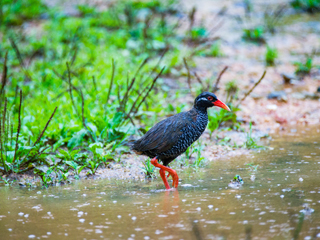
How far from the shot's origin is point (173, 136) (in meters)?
4.97

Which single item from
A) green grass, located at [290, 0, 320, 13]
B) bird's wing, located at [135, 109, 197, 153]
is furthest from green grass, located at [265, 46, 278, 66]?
bird's wing, located at [135, 109, 197, 153]

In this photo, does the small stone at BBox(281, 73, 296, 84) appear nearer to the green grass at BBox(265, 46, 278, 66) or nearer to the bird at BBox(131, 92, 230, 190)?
the green grass at BBox(265, 46, 278, 66)

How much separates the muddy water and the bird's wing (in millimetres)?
435

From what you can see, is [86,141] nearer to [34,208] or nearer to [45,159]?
[45,159]

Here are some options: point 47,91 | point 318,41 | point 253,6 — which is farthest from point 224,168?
point 253,6

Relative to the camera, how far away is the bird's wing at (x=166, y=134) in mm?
4984

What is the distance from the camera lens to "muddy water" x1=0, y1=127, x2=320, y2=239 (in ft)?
11.6

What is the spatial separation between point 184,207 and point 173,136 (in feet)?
3.49

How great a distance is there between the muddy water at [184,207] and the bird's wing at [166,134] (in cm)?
44

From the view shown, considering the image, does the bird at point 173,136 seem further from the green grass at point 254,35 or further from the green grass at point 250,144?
the green grass at point 254,35

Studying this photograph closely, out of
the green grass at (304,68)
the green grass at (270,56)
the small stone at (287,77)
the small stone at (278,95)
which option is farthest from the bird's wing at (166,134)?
the green grass at (270,56)

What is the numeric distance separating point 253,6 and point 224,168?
30.2 ft

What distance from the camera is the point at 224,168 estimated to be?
5426 millimetres

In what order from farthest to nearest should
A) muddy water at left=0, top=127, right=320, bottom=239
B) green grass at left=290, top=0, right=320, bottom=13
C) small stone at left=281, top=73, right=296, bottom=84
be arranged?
green grass at left=290, top=0, right=320, bottom=13 → small stone at left=281, top=73, right=296, bottom=84 → muddy water at left=0, top=127, right=320, bottom=239
